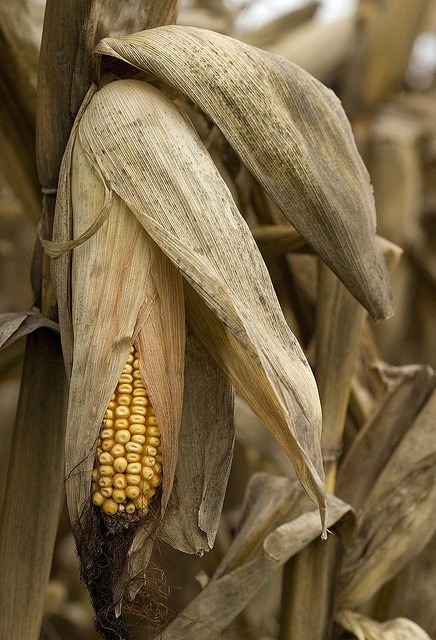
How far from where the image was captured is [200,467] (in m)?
0.75

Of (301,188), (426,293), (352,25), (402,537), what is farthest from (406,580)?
(352,25)

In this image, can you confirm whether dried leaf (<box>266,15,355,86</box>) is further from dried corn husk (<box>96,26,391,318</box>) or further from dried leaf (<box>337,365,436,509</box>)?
dried corn husk (<box>96,26,391,318</box>)

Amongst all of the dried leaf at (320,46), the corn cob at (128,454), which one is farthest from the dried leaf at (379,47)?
the corn cob at (128,454)

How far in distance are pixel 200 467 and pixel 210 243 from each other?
0.67 ft

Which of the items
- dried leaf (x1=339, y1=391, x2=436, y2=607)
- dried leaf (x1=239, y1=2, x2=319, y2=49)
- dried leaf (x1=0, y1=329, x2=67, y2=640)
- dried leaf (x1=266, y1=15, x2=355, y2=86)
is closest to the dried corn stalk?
dried leaf (x1=0, y1=329, x2=67, y2=640)

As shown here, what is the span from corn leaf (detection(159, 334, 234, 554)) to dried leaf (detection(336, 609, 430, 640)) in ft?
1.21

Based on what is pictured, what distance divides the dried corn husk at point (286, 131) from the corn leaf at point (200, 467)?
17 centimetres

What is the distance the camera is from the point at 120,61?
79cm

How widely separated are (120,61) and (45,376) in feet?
1.06

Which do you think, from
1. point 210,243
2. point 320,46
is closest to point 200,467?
point 210,243

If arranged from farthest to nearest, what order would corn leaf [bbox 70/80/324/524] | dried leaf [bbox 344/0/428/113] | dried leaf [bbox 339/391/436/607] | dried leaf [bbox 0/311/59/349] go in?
dried leaf [bbox 344/0/428/113] < dried leaf [bbox 339/391/436/607] < dried leaf [bbox 0/311/59/349] < corn leaf [bbox 70/80/324/524]

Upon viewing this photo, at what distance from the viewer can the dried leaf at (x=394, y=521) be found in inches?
41.0

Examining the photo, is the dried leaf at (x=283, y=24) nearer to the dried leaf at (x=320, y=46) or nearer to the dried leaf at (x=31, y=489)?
the dried leaf at (x=320, y=46)

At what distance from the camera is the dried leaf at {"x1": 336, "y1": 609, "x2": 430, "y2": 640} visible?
1.01 meters
